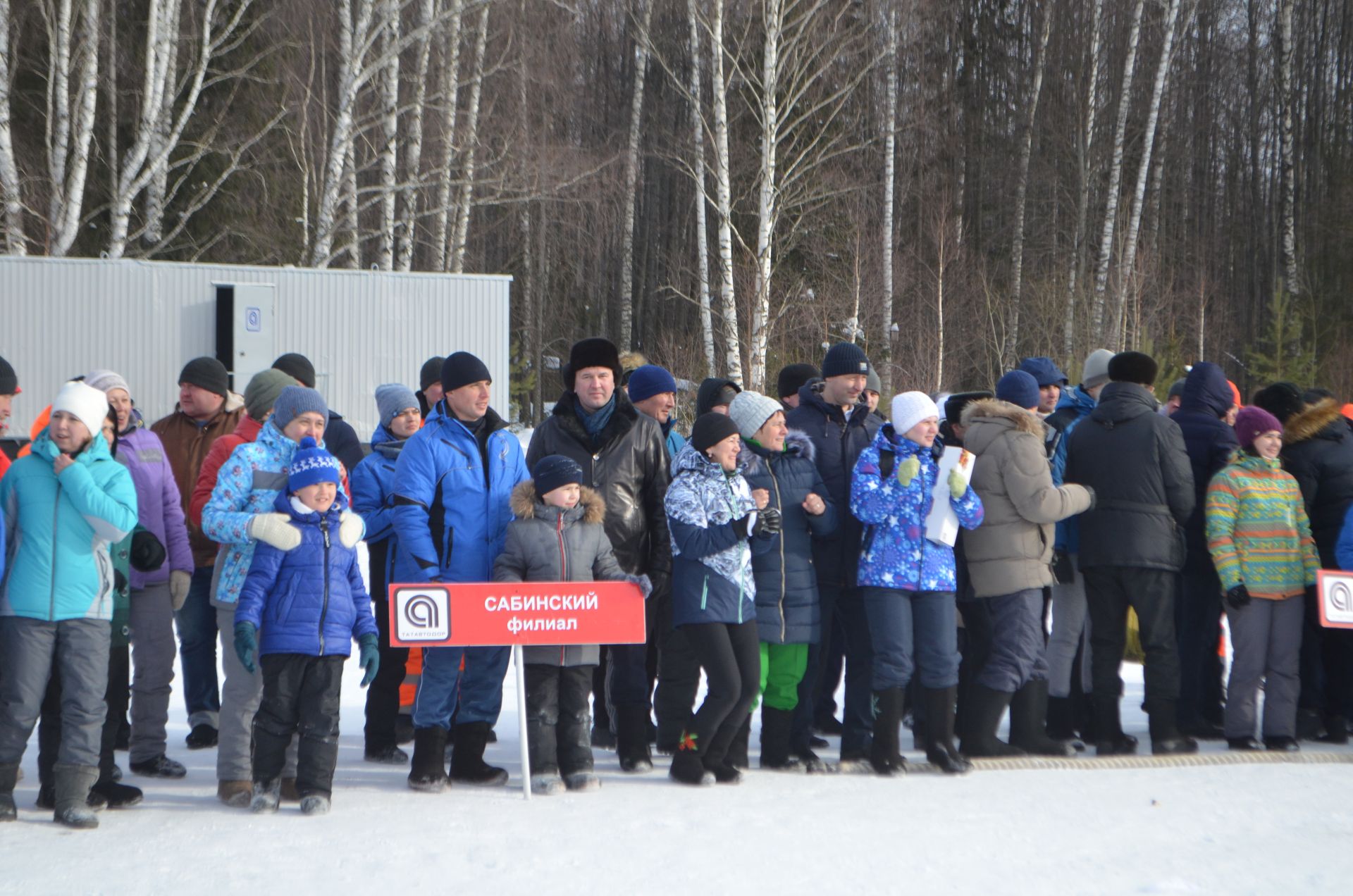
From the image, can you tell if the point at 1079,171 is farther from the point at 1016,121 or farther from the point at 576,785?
the point at 576,785

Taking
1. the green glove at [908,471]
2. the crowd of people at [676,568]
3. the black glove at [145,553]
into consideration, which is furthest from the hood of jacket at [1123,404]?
the black glove at [145,553]

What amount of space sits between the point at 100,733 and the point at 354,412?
1482 centimetres

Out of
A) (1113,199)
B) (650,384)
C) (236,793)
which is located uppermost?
(1113,199)

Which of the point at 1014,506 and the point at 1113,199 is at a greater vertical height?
the point at 1113,199

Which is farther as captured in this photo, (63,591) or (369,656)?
(369,656)

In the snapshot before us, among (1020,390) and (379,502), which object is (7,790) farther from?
(1020,390)

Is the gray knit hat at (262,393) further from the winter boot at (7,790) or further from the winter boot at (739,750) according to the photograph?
the winter boot at (739,750)

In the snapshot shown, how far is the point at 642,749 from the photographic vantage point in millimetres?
6145

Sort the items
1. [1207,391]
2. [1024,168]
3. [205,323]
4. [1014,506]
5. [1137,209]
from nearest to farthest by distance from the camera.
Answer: [1014,506], [1207,391], [205,323], [1137,209], [1024,168]

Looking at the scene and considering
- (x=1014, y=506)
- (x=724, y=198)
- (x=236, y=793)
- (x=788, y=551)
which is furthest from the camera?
(x=724, y=198)

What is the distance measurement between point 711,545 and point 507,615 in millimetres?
907

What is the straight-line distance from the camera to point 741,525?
5.73 meters

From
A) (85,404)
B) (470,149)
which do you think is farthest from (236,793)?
(470,149)

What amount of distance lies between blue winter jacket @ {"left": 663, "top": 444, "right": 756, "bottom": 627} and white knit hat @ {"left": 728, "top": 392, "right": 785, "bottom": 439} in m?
0.32
